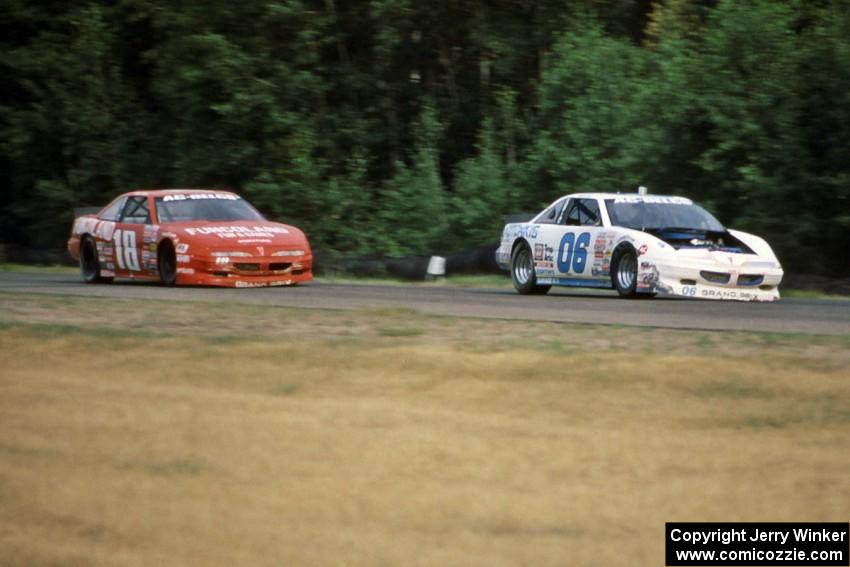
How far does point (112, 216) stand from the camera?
21.0 m

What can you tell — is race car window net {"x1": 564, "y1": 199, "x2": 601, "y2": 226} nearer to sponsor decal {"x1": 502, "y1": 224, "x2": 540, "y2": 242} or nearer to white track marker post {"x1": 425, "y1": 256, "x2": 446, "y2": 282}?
sponsor decal {"x1": 502, "y1": 224, "x2": 540, "y2": 242}

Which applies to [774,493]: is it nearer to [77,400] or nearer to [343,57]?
[77,400]

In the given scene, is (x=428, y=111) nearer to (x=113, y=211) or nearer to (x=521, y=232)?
(x=113, y=211)

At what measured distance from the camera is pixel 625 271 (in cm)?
1706

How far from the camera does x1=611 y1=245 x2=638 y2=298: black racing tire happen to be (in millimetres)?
16812

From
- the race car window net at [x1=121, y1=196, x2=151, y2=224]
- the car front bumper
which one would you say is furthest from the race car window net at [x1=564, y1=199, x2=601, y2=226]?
the race car window net at [x1=121, y1=196, x2=151, y2=224]

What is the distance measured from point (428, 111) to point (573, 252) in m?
15.2

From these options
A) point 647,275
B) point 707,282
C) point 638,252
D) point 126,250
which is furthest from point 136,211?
point 707,282

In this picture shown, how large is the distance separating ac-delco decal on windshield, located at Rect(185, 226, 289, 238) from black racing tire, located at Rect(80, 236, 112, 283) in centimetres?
251

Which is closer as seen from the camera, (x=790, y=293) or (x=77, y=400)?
(x=77, y=400)

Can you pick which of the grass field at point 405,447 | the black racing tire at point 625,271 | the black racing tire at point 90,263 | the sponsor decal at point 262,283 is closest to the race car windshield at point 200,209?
the sponsor decal at point 262,283

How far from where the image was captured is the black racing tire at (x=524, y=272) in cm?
1859

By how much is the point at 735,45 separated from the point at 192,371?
18022mm

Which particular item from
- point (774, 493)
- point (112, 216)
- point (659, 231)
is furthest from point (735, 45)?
point (774, 493)
